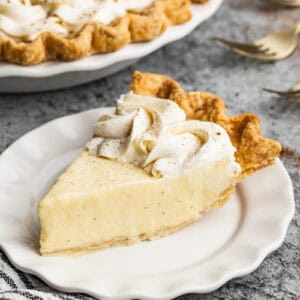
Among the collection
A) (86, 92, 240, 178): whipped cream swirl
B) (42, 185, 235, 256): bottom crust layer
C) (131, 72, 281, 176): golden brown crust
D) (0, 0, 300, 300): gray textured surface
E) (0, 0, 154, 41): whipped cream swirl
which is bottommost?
(0, 0, 300, 300): gray textured surface

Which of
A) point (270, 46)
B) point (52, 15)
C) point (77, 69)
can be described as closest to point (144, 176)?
point (77, 69)

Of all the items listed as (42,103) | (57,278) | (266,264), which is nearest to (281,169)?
(266,264)

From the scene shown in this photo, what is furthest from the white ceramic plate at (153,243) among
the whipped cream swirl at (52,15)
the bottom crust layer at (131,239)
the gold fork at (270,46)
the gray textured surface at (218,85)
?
the gold fork at (270,46)

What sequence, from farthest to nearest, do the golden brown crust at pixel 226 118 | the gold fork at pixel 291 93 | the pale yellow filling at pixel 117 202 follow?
the gold fork at pixel 291 93, the golden brown crust at pixel 226 118, the pale yellow filling at pixel 117 202

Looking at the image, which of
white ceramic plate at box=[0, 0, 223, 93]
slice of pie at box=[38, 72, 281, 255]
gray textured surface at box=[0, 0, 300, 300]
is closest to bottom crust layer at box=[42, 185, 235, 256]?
slice of pie at box=[38, 72, 281, 255]

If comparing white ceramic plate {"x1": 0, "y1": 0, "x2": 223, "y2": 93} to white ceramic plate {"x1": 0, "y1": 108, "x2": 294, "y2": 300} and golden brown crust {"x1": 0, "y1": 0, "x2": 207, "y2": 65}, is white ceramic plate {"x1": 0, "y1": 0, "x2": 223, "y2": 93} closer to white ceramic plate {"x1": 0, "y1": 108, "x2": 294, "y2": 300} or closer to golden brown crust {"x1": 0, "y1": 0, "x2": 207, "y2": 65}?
golden brown crust {"x1": 0, "y1": 0, "x2": 207, "y2": 65}

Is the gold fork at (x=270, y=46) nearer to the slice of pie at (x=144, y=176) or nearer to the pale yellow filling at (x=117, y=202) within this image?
the slice of pie at (x=144, y=176)

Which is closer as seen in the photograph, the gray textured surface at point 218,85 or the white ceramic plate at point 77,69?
the white ceramic plate at point 77,69

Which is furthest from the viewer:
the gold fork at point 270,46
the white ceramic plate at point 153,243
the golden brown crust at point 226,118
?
the gold fork at point 270,46

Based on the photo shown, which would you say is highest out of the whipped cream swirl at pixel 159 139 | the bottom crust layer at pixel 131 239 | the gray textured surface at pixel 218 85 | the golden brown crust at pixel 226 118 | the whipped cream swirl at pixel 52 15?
the whipped cream swirl at pixel 52 15
